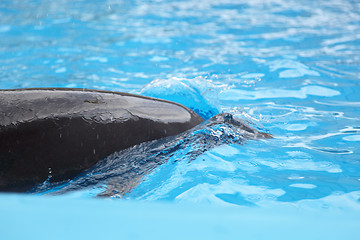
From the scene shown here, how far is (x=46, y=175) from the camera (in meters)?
2.20

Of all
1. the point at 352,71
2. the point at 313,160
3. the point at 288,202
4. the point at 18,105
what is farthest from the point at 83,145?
the point at 352,71

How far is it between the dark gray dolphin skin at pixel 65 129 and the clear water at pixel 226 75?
0.10 meters

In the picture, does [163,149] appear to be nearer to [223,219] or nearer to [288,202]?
[288,202]

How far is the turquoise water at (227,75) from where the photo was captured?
2465 millimetres

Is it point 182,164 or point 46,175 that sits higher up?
point 182,164

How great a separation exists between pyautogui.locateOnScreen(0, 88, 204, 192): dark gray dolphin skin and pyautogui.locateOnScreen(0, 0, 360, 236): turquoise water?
4.3 inches

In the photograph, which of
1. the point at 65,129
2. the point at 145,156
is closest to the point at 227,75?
the point at 145,156

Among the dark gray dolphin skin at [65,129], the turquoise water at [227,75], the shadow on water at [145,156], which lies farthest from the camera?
the turquoise water at [227,75]

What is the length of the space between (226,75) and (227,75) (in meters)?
0.01

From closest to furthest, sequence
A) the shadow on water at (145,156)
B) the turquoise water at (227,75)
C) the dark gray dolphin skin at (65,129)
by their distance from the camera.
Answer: the dark gray dolphin skin at (65,129)
the shadow on water at (145,156)
the turquoise water at (227,75)

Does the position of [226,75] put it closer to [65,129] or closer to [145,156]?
[145,156]

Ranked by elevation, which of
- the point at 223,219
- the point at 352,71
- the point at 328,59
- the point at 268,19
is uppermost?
the point at 268,19

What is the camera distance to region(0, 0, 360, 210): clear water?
2475 millimetres

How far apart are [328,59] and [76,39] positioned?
456 cm
